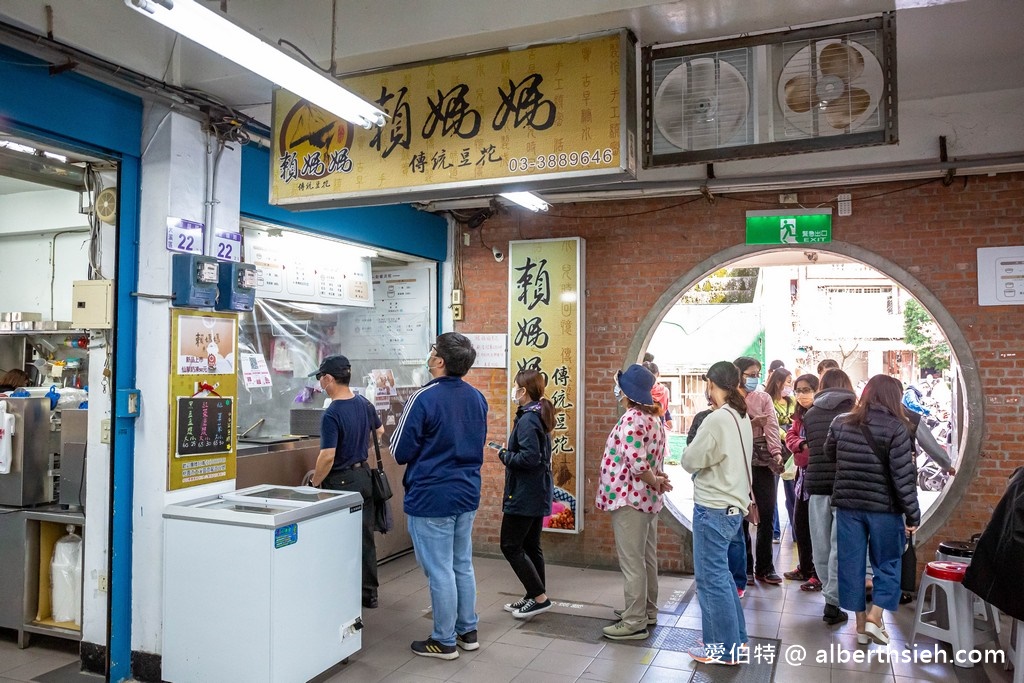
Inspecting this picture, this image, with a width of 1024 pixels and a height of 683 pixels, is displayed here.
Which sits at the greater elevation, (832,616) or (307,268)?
(307,268)

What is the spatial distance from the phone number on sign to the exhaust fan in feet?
1.24

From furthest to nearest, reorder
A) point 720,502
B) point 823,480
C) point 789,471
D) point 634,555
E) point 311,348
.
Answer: point 789,471
point 311,348
point 823,480
point 634,555
point 720,502

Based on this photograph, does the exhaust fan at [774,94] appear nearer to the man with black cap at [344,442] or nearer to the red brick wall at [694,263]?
the man with black cap at [344,442]

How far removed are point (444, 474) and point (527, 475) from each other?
2.59 feet

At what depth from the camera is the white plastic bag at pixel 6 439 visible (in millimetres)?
4504

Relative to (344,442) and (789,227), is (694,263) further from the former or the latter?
(344,442)

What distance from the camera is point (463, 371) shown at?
4.27 m

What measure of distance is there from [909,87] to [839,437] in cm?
254

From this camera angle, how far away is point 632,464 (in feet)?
14.5

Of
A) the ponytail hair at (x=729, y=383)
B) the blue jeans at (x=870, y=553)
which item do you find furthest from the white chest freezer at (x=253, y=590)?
the blue jeans at (x=870, y=553)

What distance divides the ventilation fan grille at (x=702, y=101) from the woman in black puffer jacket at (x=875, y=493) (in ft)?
6.37

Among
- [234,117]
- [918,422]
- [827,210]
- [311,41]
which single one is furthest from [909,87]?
[234,117]

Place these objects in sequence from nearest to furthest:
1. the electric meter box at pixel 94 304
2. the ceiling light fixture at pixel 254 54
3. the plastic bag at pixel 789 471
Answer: the ceiling light fixture at pixel 254 54, the electric meter box at pixel 94 304, the plastic bag at pixel 789 471

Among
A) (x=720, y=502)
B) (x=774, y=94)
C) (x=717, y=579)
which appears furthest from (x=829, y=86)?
(x=717, y=579)
